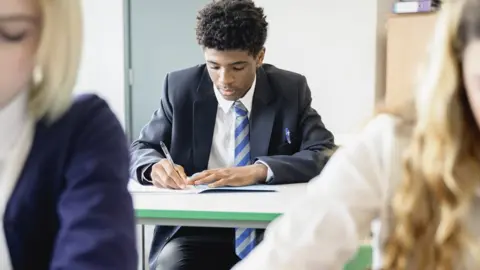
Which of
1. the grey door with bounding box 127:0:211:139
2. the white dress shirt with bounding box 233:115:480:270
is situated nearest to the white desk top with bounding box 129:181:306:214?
the white dress shirt with bounding box 233:115:480:270

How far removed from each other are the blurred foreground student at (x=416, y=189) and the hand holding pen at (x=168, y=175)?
1.20 m

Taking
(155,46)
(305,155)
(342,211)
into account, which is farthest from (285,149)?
(155,46)

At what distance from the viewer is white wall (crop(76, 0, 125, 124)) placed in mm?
4391

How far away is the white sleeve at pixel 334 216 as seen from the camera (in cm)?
81

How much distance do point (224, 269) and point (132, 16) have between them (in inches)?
104

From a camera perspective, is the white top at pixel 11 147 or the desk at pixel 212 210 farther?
the desk at pixel 212 210

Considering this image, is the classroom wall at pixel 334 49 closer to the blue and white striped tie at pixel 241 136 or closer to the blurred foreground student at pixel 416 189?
the blue and white striped tie at pixel 241 136

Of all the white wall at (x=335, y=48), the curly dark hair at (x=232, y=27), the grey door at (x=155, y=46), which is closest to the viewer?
the curly dark hair at (x=232, y=27)

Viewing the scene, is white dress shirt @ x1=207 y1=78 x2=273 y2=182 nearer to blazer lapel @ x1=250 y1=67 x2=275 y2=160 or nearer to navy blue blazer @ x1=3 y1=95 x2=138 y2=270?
blazer lapel @ x1=250 y1=67 x2=275 y2=160

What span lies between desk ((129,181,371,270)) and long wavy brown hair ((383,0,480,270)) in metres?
0.88

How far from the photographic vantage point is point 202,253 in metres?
2.12

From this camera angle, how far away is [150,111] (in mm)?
4387

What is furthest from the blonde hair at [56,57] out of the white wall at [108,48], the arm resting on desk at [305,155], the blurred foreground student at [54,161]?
the white wall at [108,48]

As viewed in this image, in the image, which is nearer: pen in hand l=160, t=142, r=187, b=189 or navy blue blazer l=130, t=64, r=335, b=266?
pen in hand l=160, t=142, r=187, b=189
